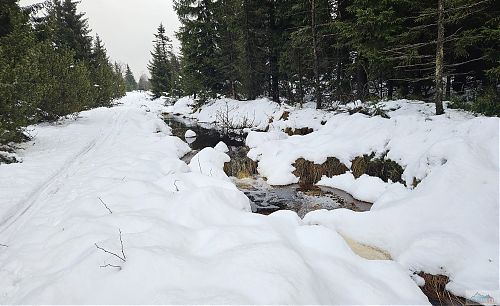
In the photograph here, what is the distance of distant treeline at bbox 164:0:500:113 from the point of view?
34.2 feet

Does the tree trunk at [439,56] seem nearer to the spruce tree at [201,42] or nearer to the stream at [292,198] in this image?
the stream at [292,198]

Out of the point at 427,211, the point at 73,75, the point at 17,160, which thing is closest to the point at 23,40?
the point at 17,160

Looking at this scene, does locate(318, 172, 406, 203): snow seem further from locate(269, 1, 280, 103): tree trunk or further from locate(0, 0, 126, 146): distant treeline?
locate(269, 1, 280, 103): tree trunk

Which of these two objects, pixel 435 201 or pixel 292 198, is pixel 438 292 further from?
pixel 292 198

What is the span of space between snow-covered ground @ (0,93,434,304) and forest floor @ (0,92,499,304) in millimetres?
21

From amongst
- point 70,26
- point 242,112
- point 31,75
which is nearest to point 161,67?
point 70,26

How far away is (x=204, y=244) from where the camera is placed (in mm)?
4730

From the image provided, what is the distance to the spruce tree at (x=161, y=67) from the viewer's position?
167ft

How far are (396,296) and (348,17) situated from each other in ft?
53.6

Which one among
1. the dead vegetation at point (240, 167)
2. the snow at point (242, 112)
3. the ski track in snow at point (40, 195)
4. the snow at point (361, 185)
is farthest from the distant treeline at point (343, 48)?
the ski track in snow at point (40, 195)

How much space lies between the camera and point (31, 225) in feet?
20.6

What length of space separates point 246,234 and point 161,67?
51.3 meters

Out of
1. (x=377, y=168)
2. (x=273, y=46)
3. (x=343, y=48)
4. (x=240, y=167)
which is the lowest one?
(x=240, y=167)

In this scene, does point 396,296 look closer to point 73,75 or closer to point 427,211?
point 427,211
